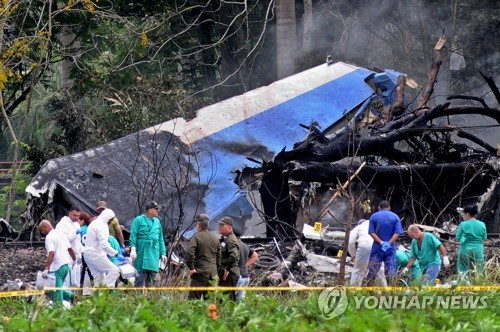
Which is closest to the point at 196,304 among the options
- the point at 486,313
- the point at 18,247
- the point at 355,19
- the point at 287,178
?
the point at 486,313

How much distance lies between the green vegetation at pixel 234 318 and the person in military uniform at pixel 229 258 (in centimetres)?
507

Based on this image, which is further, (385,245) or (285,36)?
(285,36)

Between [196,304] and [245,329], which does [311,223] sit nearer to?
[196,304]

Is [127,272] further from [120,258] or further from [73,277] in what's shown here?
[73,277]

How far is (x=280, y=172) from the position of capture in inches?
695

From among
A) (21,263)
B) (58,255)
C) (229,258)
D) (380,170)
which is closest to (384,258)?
(229,258)

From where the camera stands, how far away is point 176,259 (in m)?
15.5

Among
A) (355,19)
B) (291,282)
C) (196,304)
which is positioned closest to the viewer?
(196,304)

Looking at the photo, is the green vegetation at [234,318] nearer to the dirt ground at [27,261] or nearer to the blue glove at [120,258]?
the blue glove at [120,258]

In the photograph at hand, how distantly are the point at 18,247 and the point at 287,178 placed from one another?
5.24 metres

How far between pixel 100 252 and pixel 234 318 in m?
7.70

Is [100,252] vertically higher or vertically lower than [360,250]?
higher

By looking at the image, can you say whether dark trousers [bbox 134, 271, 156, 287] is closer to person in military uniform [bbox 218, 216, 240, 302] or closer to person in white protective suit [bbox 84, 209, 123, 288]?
person in white protective suit [bbox 84, 209, 123, 288]

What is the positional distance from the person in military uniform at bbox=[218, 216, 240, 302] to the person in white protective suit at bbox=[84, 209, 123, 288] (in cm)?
194
